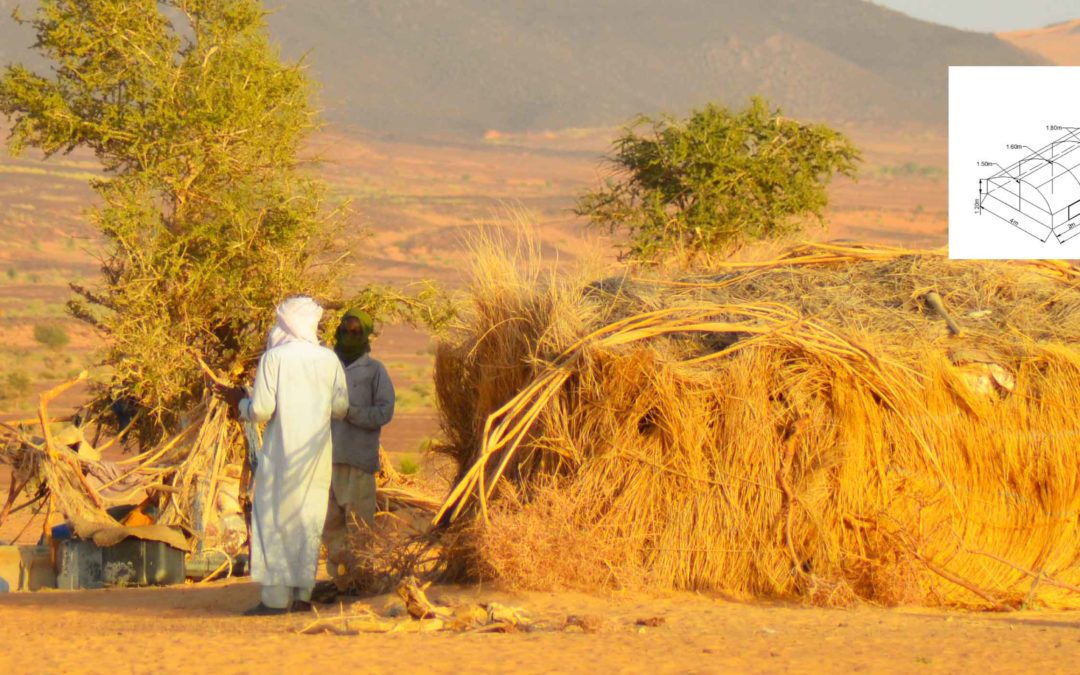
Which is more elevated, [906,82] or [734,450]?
[906,82]

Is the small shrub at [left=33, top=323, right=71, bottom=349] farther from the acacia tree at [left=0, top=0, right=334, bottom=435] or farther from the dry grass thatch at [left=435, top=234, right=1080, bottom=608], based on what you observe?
the dry grass thatch at [left=435, top=234, right=1080, bottom=608]

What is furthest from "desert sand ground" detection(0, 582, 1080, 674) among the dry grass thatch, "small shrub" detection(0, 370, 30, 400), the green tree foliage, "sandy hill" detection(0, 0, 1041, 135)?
"sandy hill" detection(0, 0, 1041, 135)

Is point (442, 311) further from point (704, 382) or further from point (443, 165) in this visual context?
point (443, 165)

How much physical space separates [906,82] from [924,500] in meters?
105

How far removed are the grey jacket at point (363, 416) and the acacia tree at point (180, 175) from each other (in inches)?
174

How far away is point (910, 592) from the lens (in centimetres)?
795

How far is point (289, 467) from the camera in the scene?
26.5 ft

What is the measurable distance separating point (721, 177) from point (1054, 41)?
124232 millimetres

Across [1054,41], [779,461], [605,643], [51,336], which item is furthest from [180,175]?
[1054,41]

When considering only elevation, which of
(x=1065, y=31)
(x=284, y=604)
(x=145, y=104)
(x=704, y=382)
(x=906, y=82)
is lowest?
(x=284, y=604)

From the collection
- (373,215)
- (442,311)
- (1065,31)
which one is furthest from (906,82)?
(442,311)

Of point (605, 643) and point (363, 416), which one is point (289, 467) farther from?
point (605, 643)

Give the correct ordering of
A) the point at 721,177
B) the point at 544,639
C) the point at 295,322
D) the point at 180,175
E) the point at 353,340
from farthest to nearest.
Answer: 1. the point at 721,177
2. the point at 180,175
3. the point at 353,340
4. the point at 295,322
5. the point at 544,639

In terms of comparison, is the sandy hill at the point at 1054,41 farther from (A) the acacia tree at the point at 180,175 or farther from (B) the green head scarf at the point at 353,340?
(B) the green head scarf at the point at 353,340
